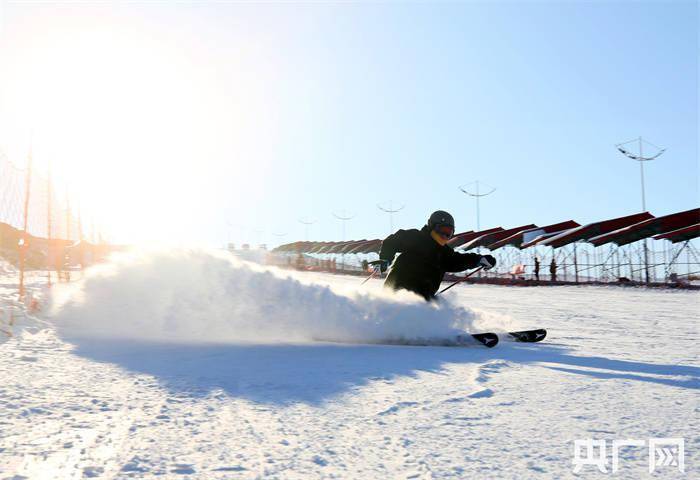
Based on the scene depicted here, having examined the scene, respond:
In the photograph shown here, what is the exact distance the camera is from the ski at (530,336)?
685 cm

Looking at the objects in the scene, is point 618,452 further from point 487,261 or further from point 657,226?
point 657,226

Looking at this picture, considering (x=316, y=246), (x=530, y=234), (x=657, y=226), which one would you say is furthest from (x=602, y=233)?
(x=316, y=246)

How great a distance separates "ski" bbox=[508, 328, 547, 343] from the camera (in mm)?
6848

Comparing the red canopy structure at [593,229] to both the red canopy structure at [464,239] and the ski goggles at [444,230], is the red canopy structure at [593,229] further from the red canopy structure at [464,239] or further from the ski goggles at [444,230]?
the ski goggles at [444,230]

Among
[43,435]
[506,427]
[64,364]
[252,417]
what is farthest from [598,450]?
[64,364]

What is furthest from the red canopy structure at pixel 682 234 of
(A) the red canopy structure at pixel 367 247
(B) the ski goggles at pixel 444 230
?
(A) the red canopy structure at pixel 367 247

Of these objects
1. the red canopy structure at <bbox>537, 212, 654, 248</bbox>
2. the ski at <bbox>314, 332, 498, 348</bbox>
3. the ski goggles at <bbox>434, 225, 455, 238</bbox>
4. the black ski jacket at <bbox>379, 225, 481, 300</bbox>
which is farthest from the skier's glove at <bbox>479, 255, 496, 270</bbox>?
the red canopy structure at <bbox>537, 212, 654, 248</bbox>

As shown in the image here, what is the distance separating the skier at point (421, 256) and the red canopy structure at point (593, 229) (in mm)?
25074

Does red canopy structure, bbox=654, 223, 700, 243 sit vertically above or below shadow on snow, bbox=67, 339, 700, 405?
above

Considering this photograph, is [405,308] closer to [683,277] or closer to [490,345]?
[490,345]

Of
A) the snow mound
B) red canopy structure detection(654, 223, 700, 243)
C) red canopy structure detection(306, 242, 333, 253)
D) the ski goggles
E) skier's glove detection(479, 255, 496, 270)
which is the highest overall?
red canopy structure detection(306, 242, 333, 253)

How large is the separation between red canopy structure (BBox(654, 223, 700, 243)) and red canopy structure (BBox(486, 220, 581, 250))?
1071cm

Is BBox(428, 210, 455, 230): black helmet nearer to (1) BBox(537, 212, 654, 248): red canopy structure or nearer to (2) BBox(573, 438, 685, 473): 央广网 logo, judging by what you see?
(2) BBox(573, 438, 685, 473): 央广网 logo

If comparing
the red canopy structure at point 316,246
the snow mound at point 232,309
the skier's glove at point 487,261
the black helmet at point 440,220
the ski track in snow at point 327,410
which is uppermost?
the red canopy structure at point 316,246
